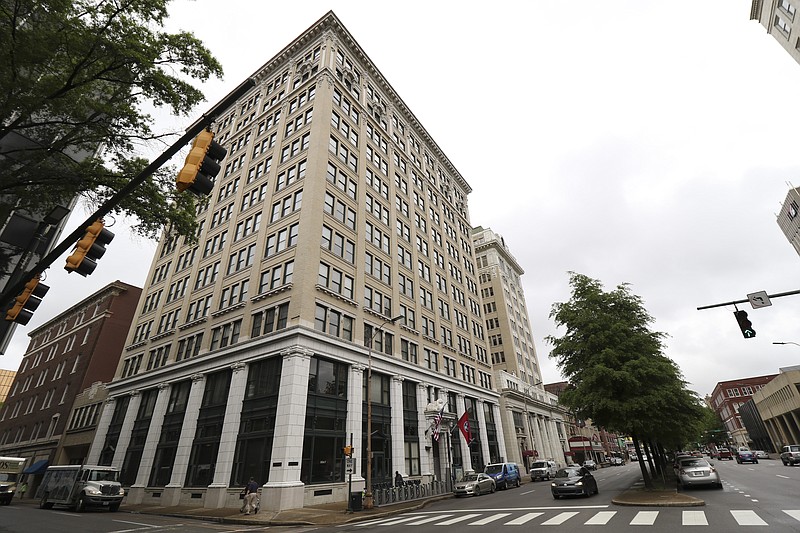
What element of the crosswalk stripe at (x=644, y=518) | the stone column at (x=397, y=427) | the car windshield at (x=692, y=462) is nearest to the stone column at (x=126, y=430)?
the stone column at (x=397, y=427)

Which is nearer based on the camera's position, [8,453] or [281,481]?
[281,481]

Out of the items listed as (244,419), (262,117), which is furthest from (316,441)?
(262,117)

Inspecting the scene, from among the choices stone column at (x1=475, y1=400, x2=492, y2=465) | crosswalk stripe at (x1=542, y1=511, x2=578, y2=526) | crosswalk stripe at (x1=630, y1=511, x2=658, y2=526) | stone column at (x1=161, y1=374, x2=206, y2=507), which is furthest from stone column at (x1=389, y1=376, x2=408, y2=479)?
crosswalk stripe at (x1=630, y1=511, x2=658, y2=526)

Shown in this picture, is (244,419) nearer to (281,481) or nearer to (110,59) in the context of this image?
(281,481)

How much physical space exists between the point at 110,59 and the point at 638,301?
28441 millimetres

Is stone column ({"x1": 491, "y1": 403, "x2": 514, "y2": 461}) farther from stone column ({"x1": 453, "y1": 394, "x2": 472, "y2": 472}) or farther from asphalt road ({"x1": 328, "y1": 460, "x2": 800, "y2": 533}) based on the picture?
asphalt road ({"x1": 328, "y1": 460, "x2": 800, "y2": 533})

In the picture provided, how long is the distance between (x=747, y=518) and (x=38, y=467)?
198 feet

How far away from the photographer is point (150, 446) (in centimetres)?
3080

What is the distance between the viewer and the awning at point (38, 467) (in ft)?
139

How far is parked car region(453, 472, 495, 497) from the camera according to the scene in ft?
89.9

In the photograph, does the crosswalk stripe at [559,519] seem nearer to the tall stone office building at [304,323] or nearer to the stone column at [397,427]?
the tall stone office building at [304,323]

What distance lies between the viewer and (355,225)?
3494 centimetres

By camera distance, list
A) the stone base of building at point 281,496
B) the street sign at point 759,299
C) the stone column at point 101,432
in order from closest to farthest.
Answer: the street sign at point 759,299 < the stone base of building at point 281,496 < the stone column at point 101,432

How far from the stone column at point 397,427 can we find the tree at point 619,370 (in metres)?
13.2
